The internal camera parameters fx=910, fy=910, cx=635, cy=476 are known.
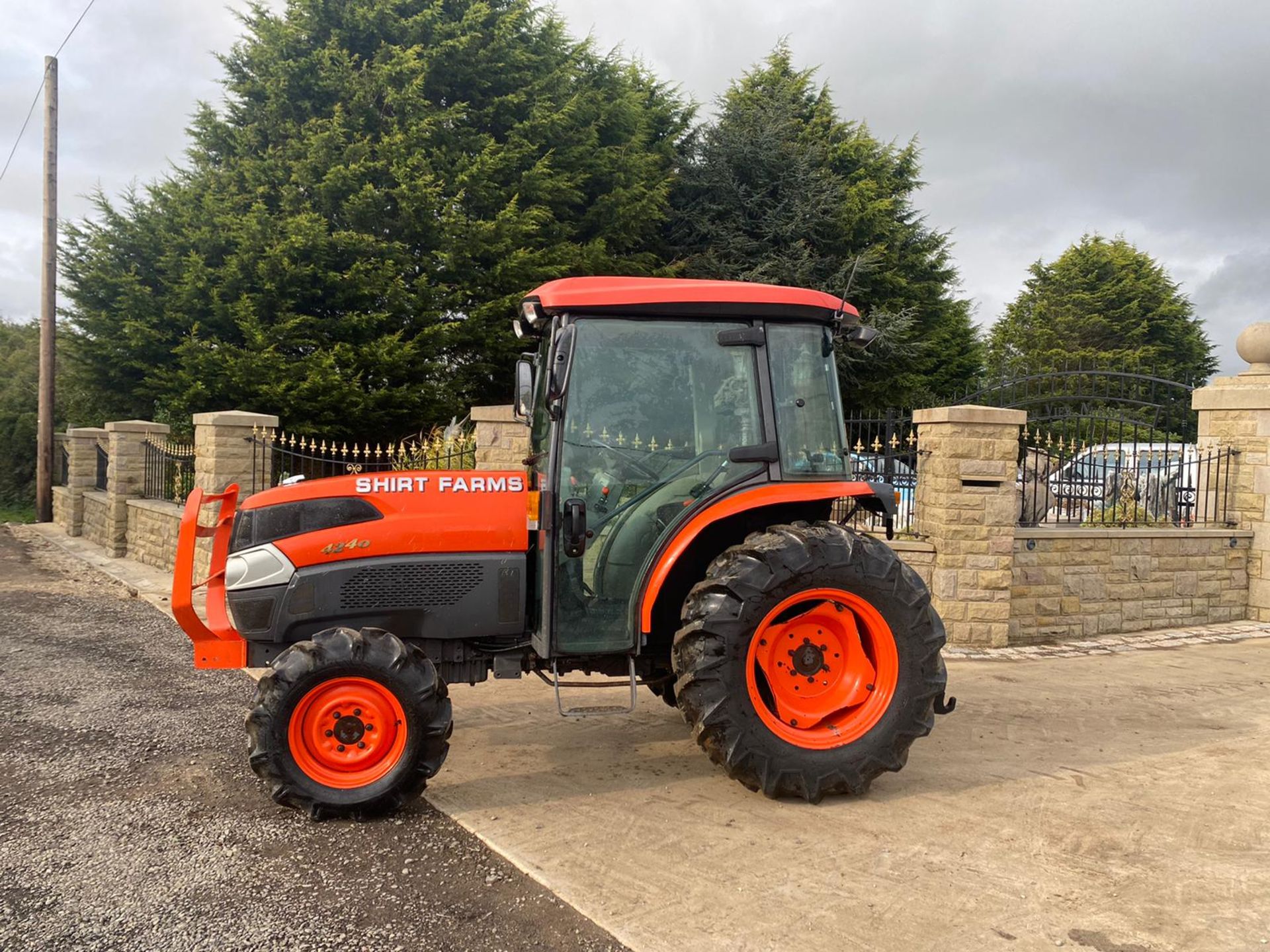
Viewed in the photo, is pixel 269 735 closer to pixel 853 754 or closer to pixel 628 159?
pixel 853 754

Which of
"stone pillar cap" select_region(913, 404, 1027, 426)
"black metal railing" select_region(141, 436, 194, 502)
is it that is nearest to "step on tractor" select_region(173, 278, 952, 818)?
"stone pillar cap" select_region(913, 404, 1027, 426)

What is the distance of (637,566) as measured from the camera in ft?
13.3

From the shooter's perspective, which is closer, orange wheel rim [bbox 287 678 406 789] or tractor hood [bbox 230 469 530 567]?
orange wheel rim [bbox 287 678 406 789]

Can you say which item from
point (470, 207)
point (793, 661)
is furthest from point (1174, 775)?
point (470, 207)

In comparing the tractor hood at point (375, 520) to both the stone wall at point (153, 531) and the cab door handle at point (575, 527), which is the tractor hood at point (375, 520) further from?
the stone wall at point (153, 531)

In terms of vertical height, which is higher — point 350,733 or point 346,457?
point 346,457

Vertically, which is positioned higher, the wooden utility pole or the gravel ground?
the wooden utility pole

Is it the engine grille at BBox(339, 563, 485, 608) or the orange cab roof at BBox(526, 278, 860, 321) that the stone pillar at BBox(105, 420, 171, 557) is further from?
the orange cab roof at BBox(526, 278, 860, 321)

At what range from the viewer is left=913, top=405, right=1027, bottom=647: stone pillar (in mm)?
7371

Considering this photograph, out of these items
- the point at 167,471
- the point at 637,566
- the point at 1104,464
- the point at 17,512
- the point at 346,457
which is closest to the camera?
the point at 637,566

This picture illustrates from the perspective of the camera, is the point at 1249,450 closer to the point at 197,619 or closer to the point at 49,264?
the point at 197,619

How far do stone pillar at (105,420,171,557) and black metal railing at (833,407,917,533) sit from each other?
9.37 meters

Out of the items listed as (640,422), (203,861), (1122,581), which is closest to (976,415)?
(1122,581)

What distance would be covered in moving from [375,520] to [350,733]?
92 cm
